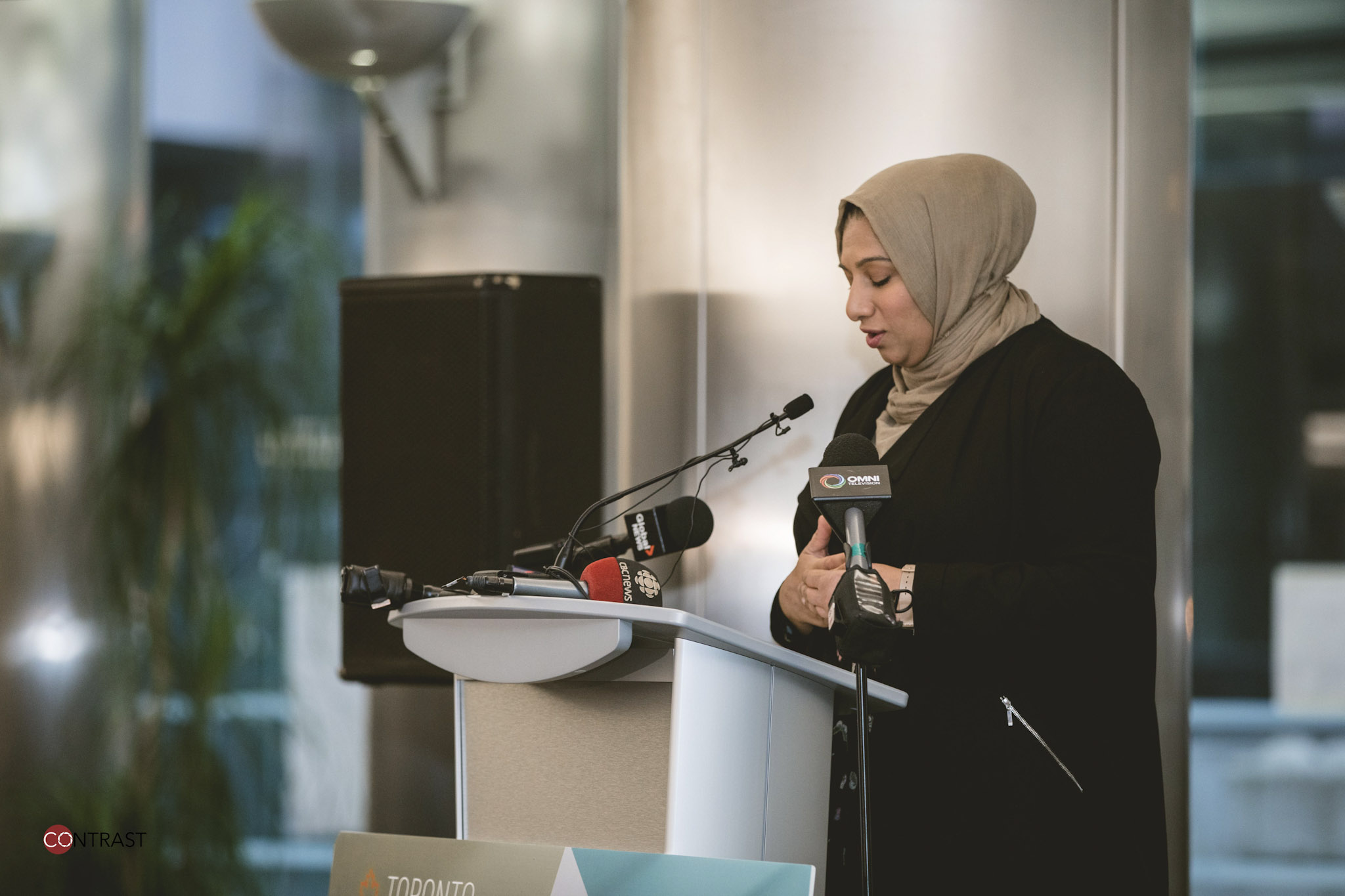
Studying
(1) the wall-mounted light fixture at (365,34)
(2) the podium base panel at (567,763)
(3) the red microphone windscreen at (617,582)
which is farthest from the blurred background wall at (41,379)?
(3) the red microphone windscreen at (617,582)

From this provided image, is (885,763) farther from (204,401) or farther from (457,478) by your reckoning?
(204,401)

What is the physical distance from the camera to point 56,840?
3420 mm

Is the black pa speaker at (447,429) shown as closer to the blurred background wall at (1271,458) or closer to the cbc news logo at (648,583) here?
the cbc news logo at (648,583)

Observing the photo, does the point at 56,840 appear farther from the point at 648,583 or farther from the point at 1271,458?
the point at 1271,458

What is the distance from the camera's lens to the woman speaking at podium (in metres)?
1.57

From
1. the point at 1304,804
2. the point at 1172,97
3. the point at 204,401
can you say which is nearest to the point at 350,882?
the point at 1172,97

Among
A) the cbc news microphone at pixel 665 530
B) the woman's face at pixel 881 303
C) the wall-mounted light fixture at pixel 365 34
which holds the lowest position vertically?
the cbc news microphone at pixel 665 530

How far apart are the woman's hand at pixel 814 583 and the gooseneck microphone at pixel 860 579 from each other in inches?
5.3

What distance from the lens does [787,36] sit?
8.08ft

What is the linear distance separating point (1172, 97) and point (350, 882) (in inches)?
75.4

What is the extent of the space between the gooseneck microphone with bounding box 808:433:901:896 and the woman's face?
0.37 m

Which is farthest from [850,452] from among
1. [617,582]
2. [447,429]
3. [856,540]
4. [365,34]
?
[365,34]

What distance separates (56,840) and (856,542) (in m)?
3.00

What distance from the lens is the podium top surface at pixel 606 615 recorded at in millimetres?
1199
